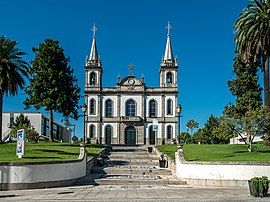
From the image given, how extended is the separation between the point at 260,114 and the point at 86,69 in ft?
150

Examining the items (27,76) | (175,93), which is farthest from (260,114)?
(175,93)

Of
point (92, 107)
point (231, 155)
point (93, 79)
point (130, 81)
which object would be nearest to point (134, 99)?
point (130, 81)

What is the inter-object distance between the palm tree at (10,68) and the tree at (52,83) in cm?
739

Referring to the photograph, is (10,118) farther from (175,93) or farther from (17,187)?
(17,187)

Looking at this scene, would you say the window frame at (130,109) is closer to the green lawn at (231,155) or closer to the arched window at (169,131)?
the arched window at (169,131)

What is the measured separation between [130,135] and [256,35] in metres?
37.8

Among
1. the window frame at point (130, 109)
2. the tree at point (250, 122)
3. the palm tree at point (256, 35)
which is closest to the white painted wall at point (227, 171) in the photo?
the tree at point (250, 122)

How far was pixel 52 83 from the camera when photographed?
49.8 m

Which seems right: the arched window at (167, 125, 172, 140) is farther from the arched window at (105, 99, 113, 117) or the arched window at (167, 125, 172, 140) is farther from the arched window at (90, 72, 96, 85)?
the arched window at (90, 72, 96, 85)

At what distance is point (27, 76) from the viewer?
41969mm

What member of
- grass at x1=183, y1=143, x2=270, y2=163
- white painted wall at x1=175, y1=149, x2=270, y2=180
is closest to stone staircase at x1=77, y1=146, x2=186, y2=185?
white painted wall at x1=175, y1=149, x2=270, y2=180

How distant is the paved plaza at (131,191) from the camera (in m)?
18.9

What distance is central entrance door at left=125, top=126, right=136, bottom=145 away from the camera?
72.1 metres

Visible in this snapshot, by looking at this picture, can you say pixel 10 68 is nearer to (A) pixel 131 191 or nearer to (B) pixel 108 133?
(A) pixel 131 191
